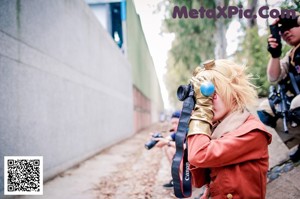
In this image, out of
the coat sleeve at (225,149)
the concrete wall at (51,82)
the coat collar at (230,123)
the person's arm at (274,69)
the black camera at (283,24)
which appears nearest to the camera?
the coat sleeve at (225,149)

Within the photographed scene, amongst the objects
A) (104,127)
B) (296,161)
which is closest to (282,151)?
(296,161)

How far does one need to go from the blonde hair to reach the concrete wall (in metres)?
2.62

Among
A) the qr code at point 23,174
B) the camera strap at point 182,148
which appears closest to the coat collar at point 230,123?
the camera strap at point 182,148

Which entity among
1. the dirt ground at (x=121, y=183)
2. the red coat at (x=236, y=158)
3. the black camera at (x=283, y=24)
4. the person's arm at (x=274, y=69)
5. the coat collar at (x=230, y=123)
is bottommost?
the dirt ground at (x=121, y=183)

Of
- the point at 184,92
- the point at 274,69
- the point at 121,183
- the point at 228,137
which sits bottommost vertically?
the point at 121,183

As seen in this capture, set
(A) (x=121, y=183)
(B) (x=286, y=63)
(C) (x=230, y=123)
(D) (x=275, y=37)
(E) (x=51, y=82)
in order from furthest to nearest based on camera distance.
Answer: (E) (x=51, y=82), (A) (x=121, y=183), (B) (x=286, y=63), (D) (x=275, y=37), (C) (x=230, y=123)

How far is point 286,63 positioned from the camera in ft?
9.80

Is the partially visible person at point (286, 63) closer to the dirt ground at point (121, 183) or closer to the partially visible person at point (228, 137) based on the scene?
the dirt ground at point (121, 183)

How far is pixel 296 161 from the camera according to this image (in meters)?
3.29

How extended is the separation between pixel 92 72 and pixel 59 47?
104 inches

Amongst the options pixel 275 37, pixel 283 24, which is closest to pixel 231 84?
pixel 275 37

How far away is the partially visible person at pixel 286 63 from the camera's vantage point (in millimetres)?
2674

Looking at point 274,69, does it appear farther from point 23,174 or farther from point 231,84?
point 23,174

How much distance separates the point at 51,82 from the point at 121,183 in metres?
2.08
